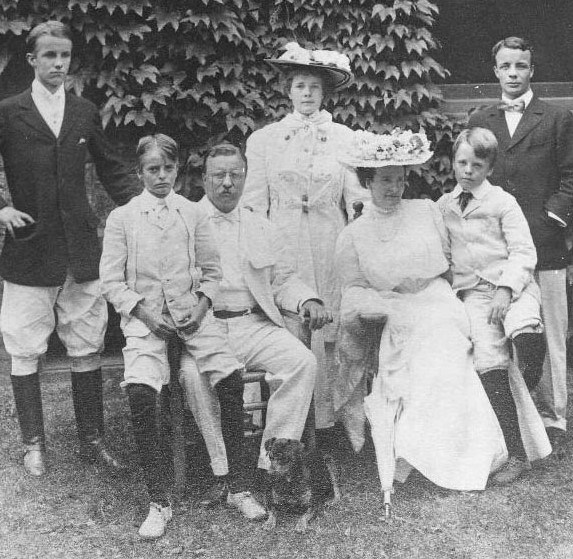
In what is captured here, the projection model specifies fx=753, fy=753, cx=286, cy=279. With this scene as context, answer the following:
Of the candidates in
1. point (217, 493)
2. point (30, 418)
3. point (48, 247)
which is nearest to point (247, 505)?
point (217, 493)

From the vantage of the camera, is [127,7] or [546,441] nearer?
[546,441]

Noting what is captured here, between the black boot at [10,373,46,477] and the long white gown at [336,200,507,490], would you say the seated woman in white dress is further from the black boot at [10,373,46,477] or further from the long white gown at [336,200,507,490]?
the black boot at [10,373,46,477]

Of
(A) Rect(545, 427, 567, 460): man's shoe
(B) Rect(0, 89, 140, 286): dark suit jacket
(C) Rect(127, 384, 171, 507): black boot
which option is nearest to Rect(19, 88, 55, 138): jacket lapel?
(B) Rect(0, 89, 140, 286): dark suit jacket

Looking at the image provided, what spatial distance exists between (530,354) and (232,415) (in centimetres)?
146

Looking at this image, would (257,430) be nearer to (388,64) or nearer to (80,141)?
(80,141)

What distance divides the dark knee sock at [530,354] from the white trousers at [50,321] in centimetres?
212

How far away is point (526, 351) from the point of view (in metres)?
3.58

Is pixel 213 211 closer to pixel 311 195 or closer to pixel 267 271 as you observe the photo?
pixel 267 271

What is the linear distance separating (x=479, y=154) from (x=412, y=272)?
2.18 feet

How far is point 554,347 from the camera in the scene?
4.35 metres

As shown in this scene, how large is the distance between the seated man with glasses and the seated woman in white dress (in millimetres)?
313

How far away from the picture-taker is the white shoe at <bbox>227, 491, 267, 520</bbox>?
3.27 metres

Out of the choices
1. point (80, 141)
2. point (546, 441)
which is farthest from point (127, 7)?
point (546, 441)

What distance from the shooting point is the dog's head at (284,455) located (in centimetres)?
327
